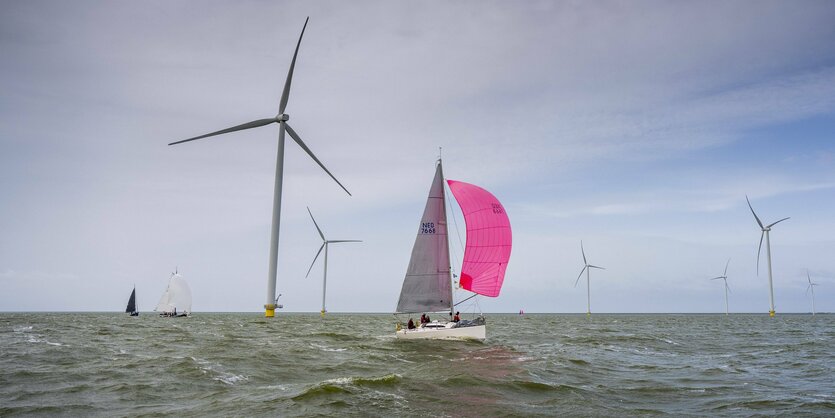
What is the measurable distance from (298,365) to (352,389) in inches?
312

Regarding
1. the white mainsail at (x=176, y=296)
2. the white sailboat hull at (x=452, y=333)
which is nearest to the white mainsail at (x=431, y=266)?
the white sailboat hull at (x=452, y=333)

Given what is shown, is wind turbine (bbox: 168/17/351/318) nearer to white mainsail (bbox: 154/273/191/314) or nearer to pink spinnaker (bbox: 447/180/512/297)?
pink spinnaker (bbox: 447/180/512/297)

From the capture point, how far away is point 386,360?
31672mm

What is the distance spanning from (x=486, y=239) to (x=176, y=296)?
335 ft

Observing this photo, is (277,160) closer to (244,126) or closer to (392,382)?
(244,126)

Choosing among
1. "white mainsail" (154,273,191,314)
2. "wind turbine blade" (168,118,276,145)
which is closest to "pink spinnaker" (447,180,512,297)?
"wind turbine blade" (168,118,276,145)

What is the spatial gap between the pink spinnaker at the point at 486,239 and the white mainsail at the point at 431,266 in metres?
2.91

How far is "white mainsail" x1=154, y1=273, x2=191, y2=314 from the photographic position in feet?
408

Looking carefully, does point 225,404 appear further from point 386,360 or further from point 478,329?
point 478,329

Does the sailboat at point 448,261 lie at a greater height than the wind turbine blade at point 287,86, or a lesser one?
lesser

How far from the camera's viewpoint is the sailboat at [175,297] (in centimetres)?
12419

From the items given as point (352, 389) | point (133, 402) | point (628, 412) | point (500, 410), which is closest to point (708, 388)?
point (628, 412)

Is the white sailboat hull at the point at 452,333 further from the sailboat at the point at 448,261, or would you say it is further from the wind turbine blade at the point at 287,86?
the wind turbine blade at the point at 287,86

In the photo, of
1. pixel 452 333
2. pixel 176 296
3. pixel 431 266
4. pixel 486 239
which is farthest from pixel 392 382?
pixel 176 296
